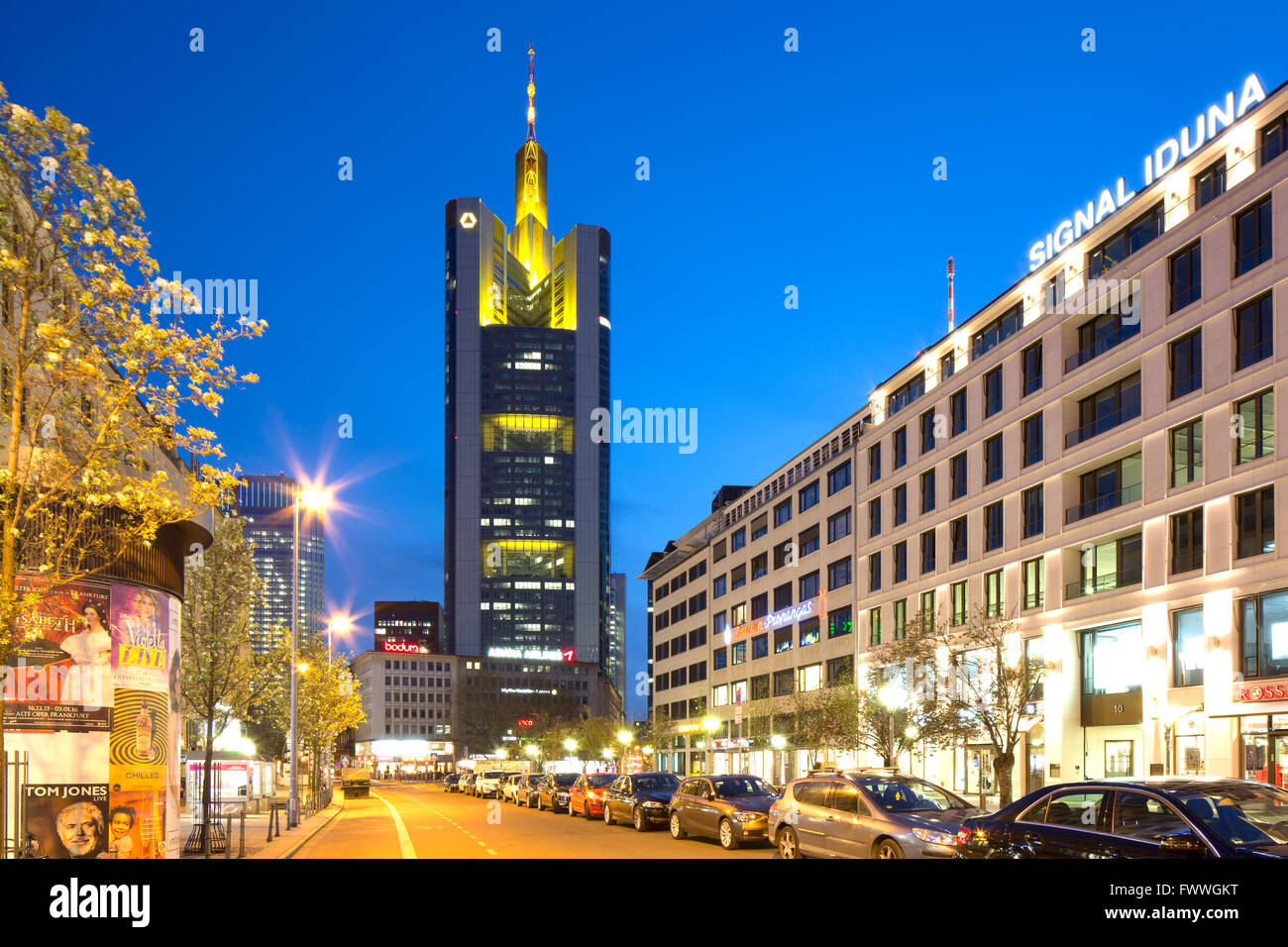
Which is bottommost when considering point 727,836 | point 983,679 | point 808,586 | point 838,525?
point 727,836

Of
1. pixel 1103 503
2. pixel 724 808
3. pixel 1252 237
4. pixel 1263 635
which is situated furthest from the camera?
pixel 1103 503

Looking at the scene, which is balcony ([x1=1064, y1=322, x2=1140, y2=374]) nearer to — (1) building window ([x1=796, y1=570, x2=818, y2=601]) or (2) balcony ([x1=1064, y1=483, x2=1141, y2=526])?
(2) balcony ([x1=1064, y1=483, x2=1141, y2=526])

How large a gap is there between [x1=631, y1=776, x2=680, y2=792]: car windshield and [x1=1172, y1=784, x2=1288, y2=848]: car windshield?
2404 cm

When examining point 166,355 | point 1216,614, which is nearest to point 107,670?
point 166,355

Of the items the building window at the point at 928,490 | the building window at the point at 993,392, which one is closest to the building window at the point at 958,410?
the building window at the point at 993,392

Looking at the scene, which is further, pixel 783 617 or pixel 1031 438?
pixel 783 617

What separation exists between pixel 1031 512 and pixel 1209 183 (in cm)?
1539

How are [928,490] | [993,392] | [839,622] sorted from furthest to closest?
1. [839,622]
2. [928,490]
3. [993,392]

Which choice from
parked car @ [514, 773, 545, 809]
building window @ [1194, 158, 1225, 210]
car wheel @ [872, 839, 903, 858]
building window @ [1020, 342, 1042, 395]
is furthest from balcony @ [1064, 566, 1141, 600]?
car wheel @ [872, 839, 903, 858]

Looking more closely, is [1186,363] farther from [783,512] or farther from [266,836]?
[783,512]

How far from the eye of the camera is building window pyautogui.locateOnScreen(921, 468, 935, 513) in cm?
6028

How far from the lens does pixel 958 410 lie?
57.9m

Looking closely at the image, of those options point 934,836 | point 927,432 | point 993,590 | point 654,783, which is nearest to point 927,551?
point 927,432
